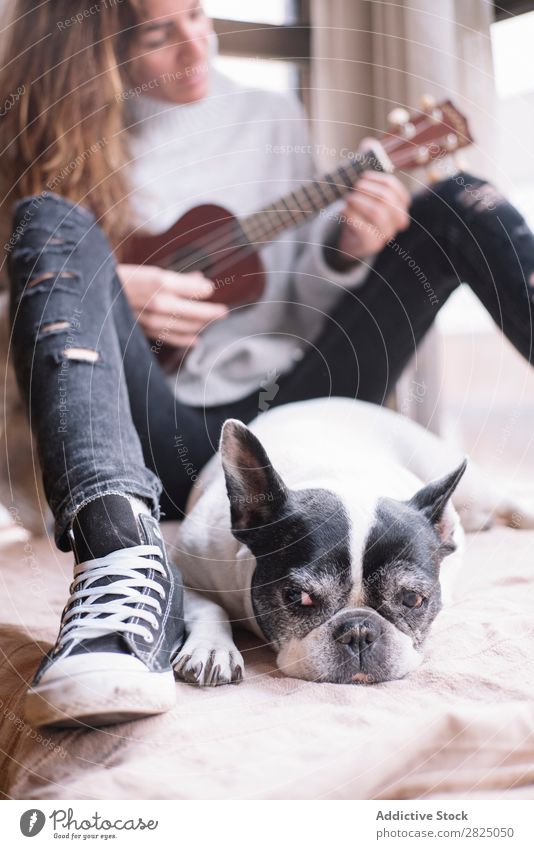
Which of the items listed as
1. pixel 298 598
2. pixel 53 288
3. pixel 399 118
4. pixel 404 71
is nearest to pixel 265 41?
pixel 404 71

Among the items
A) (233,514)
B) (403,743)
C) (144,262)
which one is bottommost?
(403,743)

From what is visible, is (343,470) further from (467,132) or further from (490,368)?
(490,368)

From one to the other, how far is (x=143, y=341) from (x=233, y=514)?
41 centimetres

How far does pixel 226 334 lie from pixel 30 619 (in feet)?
2.15

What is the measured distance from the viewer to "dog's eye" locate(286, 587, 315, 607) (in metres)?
0.80

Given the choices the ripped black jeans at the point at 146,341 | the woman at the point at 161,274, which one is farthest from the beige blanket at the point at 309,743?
the ripped black jeans at the point at 146,341

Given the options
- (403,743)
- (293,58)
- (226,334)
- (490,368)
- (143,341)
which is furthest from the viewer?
(490,368)

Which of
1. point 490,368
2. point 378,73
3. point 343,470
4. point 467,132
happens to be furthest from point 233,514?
point 378,73

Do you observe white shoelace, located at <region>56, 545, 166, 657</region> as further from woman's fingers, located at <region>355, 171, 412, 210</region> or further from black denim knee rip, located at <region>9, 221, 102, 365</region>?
woman's fingers, located at <region>355, 171, 412, 210</region>

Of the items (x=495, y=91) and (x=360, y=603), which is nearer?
(x=360, y=603)

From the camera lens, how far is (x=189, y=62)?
134cm

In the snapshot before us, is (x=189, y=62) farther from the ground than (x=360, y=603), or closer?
farther from the ground

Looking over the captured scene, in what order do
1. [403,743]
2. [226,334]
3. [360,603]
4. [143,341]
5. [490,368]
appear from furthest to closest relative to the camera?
[490,368], [226,334], [143,341], [360,603], [403,743]

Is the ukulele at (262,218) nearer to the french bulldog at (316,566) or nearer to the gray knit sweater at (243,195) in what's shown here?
the gray knit sweater at (243,195)
